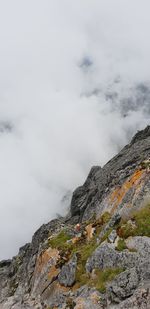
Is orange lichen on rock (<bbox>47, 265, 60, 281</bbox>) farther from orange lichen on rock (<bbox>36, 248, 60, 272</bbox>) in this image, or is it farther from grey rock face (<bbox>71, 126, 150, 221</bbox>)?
grey rock face (<bbox>71, 126, 150, 221</bbox>)

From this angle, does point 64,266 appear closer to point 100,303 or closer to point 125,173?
point 100,303

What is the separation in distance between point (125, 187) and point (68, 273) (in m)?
11.2

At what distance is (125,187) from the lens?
3909 cm

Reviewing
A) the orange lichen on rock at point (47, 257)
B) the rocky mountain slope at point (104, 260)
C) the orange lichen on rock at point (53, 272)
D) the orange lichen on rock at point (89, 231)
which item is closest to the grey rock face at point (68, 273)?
the rocky mountain slope at point (104, 260)

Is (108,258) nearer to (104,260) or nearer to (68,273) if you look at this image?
(104,260)

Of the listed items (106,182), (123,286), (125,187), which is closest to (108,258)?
(123,286)

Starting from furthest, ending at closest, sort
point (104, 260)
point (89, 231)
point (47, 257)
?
1. point (89, 231)
2. point (47, 257)
3. point (104, 260)

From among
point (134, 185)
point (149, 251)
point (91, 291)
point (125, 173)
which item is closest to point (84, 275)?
point (91, 291)

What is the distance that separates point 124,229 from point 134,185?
26.1 ft

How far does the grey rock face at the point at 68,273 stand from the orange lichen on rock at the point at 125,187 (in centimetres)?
828

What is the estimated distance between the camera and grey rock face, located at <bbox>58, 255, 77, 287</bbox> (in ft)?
99.7

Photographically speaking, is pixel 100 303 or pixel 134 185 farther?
pixel 134 185

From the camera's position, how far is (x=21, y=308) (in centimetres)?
3225

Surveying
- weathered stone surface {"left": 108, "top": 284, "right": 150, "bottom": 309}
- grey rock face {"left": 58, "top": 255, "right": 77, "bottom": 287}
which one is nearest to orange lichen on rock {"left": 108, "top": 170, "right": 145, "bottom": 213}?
grey rock face {"left": 58, "top": 255, "right": 77, "bottom": 287}
